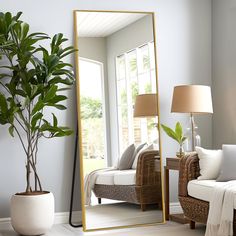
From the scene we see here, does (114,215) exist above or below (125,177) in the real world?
below

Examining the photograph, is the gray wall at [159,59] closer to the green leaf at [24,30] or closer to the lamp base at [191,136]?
the lamp base at [191,136]

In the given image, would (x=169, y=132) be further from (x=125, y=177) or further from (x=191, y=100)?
(x=125, y=177)

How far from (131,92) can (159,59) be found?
22.0 inches

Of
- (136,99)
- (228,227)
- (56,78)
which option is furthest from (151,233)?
(56,78)

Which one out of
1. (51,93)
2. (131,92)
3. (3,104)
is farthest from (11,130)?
(131,92)

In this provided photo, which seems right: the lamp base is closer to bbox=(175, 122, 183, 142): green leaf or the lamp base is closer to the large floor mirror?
bbox=(175, 122, 183, 142): green leaf

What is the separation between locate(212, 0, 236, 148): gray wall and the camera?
18.1 feet

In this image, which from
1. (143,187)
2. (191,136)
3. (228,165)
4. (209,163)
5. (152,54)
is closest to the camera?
(228,165)

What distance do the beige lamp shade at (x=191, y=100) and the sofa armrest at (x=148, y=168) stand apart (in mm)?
498

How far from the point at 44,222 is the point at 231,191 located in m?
1.64

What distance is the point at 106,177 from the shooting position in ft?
16.8

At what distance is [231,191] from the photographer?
4191 mm

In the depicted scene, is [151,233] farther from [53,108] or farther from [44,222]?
[53,108]

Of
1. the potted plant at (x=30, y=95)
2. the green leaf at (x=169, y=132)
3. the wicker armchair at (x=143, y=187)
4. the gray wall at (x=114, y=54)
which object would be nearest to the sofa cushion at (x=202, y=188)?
the wicker armchair at (x=143, y=187)
